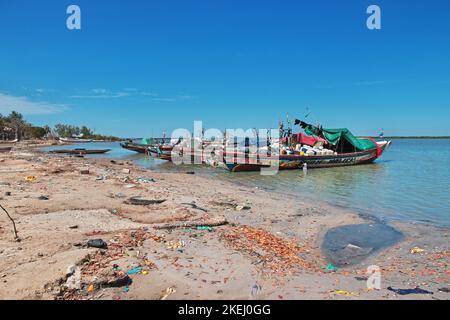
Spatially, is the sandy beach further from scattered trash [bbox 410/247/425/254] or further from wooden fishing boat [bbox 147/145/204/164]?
wooden fishing boat [bbox 147/145/204/164]

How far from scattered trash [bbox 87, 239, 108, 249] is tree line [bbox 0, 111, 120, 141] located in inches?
3317

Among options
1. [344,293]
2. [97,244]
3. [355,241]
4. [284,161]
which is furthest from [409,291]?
[284,161]

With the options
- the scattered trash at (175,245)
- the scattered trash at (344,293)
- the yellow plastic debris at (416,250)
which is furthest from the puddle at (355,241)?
the scattered trash at (175,245)

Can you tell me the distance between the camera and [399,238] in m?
7.23

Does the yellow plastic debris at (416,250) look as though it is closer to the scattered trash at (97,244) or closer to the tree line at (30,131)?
the scattered trash at (97,244)

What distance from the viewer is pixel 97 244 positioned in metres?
4.80

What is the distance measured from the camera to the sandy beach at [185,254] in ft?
12.3

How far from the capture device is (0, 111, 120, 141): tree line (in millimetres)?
75975

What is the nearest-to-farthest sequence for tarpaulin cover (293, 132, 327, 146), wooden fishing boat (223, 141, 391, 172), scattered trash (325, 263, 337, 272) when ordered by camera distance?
1. scattered trash (325, 263, 337, 272)
2. wooden fishing boat (223, 141, 391, 172)
3. tarpaulin cover (293, 132, 327, 146)

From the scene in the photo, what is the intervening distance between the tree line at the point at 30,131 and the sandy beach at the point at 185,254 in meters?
82.1

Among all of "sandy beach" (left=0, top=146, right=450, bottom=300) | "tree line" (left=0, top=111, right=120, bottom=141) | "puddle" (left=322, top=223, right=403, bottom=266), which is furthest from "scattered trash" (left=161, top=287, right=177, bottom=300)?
"tree line" (left=0, top=111, right=120, bottom=141)

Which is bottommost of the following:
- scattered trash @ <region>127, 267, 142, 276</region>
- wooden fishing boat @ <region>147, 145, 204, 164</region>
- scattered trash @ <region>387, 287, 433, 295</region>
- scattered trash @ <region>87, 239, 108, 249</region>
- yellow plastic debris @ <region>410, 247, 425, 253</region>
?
yellow plastic debris @ <region>410, 247, 425, 253</region>

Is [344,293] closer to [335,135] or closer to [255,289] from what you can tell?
[255,289]

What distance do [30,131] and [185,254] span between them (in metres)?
105
